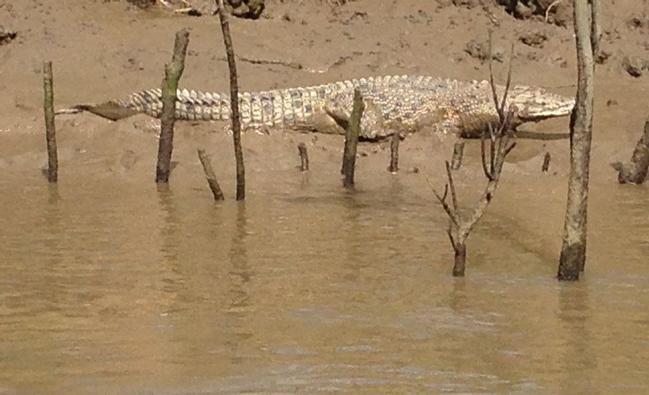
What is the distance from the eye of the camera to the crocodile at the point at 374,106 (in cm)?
1438

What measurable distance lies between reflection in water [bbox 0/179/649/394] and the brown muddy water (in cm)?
1

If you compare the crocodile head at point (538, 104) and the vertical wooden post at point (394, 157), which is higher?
the crocodile head at point (538, 104)

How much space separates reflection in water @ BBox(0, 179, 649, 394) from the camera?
5910 mm

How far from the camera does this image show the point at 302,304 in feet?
24.0

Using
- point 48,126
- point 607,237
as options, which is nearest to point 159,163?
point 48,126

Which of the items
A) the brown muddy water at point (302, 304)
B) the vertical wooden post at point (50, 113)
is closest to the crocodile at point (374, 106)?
the vertical wooden post at point (50, 113)

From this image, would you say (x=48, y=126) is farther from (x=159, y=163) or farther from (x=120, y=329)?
(x=120, y=329)

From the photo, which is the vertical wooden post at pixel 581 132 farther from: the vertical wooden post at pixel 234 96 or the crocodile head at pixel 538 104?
the crocodile head at pixel 538 104

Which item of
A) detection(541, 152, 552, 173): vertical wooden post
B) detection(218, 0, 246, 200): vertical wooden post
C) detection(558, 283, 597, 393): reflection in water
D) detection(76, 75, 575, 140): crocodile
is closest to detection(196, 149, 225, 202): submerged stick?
detection(218, 0, 246, 200): vertical wooden post

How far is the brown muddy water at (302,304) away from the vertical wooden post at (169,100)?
1.06 metres

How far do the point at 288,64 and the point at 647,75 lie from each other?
154 inches

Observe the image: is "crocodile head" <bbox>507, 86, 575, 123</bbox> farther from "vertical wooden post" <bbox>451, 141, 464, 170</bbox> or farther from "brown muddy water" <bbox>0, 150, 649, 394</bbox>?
"brown muddy water" <bbox>0, 150, 649, 394</bbox>

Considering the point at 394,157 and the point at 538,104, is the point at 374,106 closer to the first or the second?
the point at 394,157

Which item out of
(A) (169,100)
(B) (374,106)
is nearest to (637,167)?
(B) (374,106)
